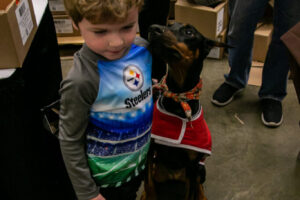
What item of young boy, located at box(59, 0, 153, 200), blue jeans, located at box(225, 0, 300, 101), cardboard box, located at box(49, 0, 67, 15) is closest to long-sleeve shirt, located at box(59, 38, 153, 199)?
young boy, located at box(59, 0, 153, 200)

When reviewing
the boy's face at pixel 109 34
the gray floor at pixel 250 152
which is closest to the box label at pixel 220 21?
the gray floor at pixel 250 152

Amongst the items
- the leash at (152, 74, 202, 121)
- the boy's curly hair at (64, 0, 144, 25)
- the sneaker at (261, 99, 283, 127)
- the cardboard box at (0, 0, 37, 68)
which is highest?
the boy's curly hair at (64, 0, 144, 25)

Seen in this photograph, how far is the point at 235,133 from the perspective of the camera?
7.07 ft

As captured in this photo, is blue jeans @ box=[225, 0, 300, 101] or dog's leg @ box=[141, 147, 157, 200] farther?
blue jeans @ box=[225, 0, 300, 101]

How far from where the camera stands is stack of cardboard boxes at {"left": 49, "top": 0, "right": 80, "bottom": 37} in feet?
9.43

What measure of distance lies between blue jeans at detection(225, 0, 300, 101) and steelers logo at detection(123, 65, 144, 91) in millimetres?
1113

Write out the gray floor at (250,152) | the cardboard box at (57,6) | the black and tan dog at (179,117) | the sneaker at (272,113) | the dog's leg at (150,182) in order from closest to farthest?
the black and tan dog at (179,117), the dog's leg at (150,182), the gray floor at (250,152), the sneaker at (272,113), the cardboard box at (57,6)

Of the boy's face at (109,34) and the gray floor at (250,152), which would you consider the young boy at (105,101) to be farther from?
the gray floor at (250,152)

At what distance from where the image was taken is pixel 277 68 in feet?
7.04

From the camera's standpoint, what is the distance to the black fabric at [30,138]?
3.93 ft

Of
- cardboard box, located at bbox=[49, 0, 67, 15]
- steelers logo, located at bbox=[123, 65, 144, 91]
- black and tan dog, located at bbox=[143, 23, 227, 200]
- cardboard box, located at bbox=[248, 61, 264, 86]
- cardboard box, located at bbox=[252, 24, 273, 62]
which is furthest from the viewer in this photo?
cardboard box, located at bbox=[49, 0, 67, 15]

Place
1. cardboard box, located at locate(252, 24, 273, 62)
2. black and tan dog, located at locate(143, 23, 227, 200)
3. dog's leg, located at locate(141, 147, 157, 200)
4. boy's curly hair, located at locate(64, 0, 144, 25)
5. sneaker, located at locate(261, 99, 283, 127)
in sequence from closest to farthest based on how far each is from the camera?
boy's curly hair, located at locate(64, 0, 144, 25)
black and tan dog, located at locate(143, 23, 227, 200)
dog's leg, located at locate(141, 147, 157, 200)
sneaker, located at locate(261, 99, 283, 127)
cardboard box, located at locate(252, 24, 273, 62)

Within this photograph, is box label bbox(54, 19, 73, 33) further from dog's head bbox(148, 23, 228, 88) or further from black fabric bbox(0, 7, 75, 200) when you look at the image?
dog's head bbox(148, 23, 228, 88)

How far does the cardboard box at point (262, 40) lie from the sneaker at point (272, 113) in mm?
656
